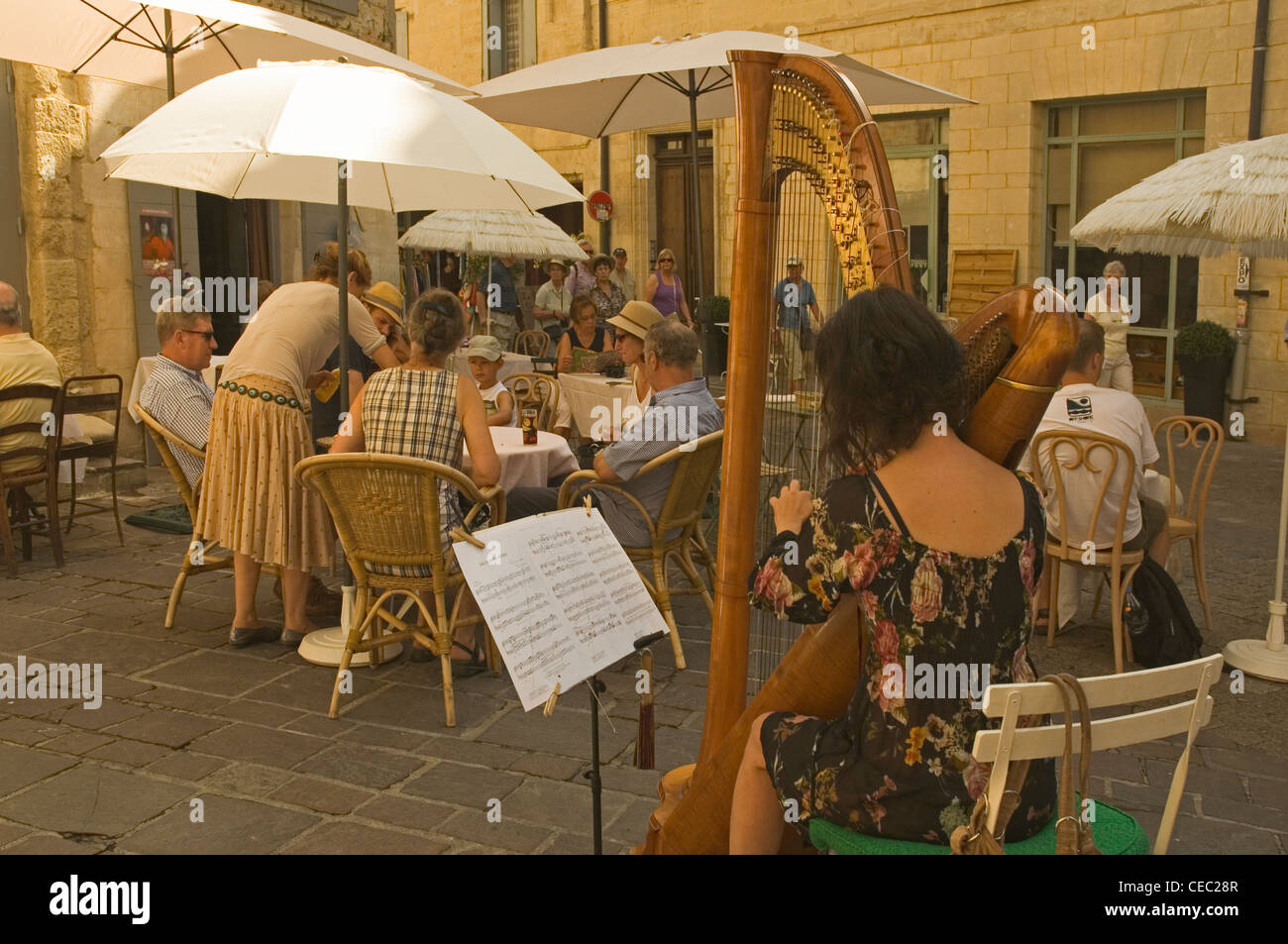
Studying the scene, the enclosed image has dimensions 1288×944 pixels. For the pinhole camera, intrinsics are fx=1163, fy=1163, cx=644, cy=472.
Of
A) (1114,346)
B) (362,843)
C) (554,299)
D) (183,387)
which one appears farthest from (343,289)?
(554,299)

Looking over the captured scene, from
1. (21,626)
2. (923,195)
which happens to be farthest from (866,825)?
(923,195)

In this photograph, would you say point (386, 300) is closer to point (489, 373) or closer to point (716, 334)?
point (489, 373)

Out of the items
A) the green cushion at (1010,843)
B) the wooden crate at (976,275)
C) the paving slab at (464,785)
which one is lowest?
the paving slab at (464,785)

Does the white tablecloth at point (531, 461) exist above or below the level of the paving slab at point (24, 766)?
above

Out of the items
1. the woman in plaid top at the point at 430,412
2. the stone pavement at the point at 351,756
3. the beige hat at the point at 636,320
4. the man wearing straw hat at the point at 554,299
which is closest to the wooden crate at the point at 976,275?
the man wearing straw hat at the point at 554,299

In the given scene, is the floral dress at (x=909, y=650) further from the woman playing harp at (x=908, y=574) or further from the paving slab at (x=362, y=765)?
the paving slab at (x=362, y=765)

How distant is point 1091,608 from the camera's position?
562 cm

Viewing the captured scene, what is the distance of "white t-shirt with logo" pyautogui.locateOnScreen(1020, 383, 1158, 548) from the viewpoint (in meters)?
4.87

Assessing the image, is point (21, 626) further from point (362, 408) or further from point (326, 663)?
point (362, 408)

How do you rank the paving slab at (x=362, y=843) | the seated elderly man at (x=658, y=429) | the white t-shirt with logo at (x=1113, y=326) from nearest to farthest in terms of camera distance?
the paving slab at (x=362, y=843)
the seated elderly man at (x=658, y=429)
the white t-shirt with logo at (x=1113, y=326)

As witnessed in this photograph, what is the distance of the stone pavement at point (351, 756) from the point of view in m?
3.37

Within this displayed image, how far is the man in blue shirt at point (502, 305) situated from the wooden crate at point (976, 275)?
5.05 meters

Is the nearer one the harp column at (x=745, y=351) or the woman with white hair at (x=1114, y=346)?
the harp column at (x=745, y=351)

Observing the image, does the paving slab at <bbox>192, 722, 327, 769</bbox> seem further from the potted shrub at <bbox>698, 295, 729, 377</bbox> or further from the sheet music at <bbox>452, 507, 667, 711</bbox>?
the potted shrub at <bbox>698, 295, 729, 377</bbox>
